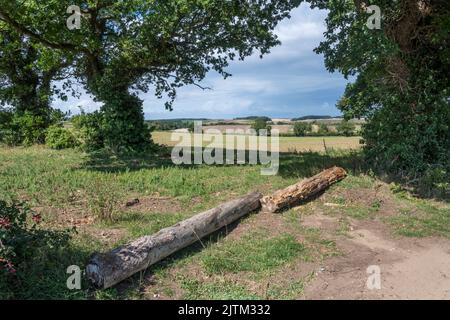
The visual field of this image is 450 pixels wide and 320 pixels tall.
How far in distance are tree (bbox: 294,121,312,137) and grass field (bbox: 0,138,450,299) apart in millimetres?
28614

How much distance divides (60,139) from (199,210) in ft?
48.2

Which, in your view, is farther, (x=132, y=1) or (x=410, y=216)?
(x=132, y=1)

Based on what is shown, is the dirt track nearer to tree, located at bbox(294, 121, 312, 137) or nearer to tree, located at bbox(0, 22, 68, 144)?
tree, located at bbox(0, 22, 68, 144)

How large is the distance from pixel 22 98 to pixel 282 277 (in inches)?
843

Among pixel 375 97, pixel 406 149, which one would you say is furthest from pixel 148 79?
pixel 406 149

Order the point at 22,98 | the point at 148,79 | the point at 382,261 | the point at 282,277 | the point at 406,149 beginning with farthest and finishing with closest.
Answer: the point at 22,98
the point at 148,79
the point at 406,149
the point at 382,261
the point at 282,277

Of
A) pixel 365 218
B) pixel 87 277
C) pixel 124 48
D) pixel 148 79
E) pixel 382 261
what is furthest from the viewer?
pixel 148 79

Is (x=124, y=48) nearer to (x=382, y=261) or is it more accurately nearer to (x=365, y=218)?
(x=365, y=218)

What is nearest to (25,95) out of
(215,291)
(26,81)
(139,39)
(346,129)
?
(26,81)

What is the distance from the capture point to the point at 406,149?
421 inches

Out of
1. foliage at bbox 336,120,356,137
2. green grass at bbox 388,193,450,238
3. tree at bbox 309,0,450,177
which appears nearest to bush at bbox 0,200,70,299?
green grass at bbox 388,193,450,238

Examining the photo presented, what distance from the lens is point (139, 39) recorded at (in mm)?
14906

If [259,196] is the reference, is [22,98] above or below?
above

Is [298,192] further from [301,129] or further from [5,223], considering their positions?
[301,129]
